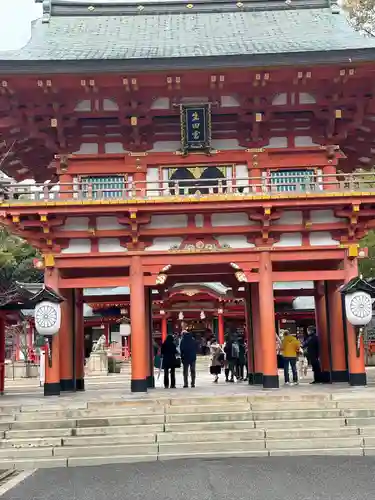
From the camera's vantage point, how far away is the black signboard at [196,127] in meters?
14.9

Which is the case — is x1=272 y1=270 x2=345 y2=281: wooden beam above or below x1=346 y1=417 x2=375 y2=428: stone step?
above

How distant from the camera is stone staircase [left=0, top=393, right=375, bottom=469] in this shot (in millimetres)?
9852

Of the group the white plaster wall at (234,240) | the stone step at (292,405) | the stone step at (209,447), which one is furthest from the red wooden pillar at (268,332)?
the stone step at (209,447)

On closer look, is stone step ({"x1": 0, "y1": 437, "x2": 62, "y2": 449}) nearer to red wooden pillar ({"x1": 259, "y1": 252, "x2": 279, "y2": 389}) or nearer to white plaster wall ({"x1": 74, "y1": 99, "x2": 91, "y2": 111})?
red wooden pillar ({"x1": 259, "y1": 252, "x2": 279, "y2": 389})

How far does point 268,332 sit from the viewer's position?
46.7ft

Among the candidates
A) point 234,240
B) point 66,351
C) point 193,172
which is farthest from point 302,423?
point 193,172

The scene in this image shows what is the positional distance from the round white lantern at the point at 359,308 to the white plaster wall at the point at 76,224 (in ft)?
22.4

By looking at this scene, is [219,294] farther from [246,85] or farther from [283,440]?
[283,440]

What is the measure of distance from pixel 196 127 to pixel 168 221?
2581mm

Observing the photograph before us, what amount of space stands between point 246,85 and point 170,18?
694cm

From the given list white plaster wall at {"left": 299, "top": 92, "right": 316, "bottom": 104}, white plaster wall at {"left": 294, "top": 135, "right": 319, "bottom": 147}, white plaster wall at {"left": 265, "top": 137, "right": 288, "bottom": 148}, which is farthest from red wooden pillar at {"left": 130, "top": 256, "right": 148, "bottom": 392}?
white plaster wall at {"left": 299, "top": 92, "right": 316, "bottom": 104}

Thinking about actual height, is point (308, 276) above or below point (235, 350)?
above

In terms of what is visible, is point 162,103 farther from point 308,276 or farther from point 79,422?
point 79,422

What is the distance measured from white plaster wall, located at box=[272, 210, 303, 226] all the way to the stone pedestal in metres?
16.9
